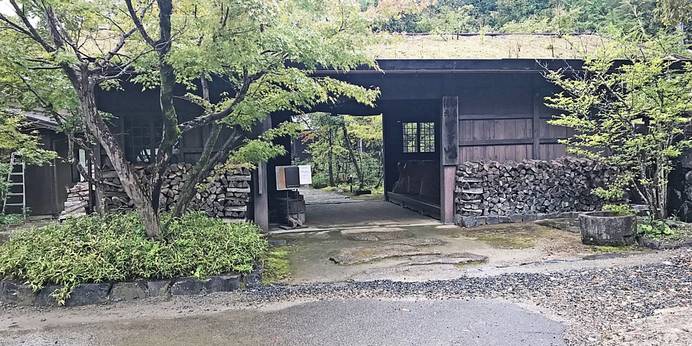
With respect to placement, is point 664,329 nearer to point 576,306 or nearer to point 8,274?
point 576,306

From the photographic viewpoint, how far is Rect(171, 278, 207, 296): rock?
4691 millimetres

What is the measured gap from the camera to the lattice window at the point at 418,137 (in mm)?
13422

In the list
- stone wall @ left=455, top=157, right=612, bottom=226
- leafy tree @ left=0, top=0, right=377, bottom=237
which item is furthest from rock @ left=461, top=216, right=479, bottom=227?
leafy tree @ left=0, top=0, right=377, bottom=237

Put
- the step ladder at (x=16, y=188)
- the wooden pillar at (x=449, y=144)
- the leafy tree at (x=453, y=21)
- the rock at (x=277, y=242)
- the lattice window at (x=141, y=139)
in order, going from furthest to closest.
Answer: the leafy tree at (x=453, y=21) < the step ladder at (x=16, y=188) < the wooden pillar at (x=449, y=144) < the lattice window at (x=141, y=139) < the rock at (x=277, y=242)

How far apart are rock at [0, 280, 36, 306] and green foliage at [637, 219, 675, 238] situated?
7.11m

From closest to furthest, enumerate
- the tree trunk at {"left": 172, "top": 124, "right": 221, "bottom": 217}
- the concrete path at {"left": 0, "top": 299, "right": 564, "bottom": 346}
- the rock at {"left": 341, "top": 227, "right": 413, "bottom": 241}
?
the concrete path at {"left": 0, "top": 299, "right": 564, "bottom": 346} → the tree trunk at {"left": 172, "top": 124, "right": 221, "bottom": 217} → the rock at {"left": 341, "top": 227, "right": 413, "bottom": 241}

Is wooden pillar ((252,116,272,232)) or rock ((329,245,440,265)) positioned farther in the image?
wooden pillar ((252,116,272,232))

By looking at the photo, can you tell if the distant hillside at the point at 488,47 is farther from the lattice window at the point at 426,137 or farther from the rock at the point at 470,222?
the lattice window at the point at 426,137

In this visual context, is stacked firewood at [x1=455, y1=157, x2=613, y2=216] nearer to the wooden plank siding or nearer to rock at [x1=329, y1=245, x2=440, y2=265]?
the wooden plank siding

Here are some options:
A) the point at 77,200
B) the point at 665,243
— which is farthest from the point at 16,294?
the point at 665,243

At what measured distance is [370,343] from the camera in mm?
3434

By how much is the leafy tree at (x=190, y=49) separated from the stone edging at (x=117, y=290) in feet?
2.23

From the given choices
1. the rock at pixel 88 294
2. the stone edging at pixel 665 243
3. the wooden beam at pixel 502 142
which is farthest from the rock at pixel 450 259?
the rock at pixel 88 294

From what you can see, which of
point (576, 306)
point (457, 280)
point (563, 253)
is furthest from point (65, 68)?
point (563, 253)
